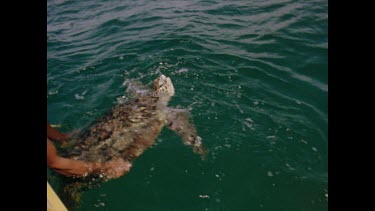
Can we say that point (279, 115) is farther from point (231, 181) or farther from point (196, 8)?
point (196, 8)

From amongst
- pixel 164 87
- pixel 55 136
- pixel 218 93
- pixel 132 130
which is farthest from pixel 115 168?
pixel 218 93

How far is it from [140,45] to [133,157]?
471 centimetres

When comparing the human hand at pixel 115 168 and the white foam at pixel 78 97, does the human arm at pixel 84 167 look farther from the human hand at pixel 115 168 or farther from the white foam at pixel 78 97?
the white foam at pixel 78 97

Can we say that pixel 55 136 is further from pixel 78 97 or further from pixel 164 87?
pixel 164 87

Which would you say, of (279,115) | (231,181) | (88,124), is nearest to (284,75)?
(279,115)

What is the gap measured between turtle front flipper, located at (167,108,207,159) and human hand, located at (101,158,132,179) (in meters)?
1.08

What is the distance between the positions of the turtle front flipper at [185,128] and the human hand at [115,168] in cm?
108

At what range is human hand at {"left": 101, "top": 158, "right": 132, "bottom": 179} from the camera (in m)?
4.53

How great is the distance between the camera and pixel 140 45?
342 inches

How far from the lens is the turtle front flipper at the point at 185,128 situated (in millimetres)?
4900
